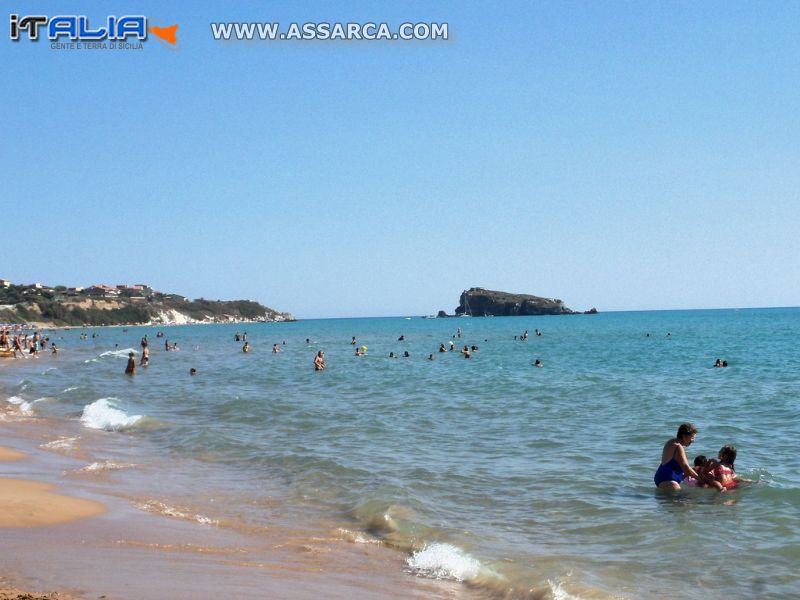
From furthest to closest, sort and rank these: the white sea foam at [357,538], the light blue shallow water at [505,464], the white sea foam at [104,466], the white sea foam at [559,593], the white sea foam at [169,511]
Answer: the white sea foam at [104,466] → the white sea foam at [169,511] → the white sea foam at [357,538] → the light blue shallow water at [505,464] → the white sea foam at [559,593]

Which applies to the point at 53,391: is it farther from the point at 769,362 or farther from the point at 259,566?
the point at 769,362

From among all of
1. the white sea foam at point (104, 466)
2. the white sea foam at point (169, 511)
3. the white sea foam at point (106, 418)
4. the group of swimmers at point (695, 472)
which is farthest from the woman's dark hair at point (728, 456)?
the white sea foam at point (106, 418)

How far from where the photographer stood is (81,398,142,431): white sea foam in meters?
18.7

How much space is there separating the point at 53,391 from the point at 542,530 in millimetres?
24682

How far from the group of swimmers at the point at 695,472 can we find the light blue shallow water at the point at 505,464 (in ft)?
0.86

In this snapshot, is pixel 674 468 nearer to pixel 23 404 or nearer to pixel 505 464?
pixel 505 464

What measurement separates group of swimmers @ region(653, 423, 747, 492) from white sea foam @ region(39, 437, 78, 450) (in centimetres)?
1162

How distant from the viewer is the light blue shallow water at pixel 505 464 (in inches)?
306

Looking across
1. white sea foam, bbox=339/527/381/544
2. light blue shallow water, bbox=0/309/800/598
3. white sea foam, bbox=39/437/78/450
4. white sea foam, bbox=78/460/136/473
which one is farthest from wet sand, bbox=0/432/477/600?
white sea foam, bbox=39/437/78/450

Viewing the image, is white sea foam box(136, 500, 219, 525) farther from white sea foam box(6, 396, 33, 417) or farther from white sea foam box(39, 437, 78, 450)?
white sea foam box(6, 396, 33, 417)

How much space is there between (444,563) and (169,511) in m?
3.99

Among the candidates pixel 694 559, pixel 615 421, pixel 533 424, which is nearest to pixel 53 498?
pixel 694 559

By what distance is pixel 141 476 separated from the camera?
1203 cm

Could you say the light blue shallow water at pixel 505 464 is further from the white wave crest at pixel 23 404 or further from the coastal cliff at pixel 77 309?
the coastal cliff at pixel 77 309
